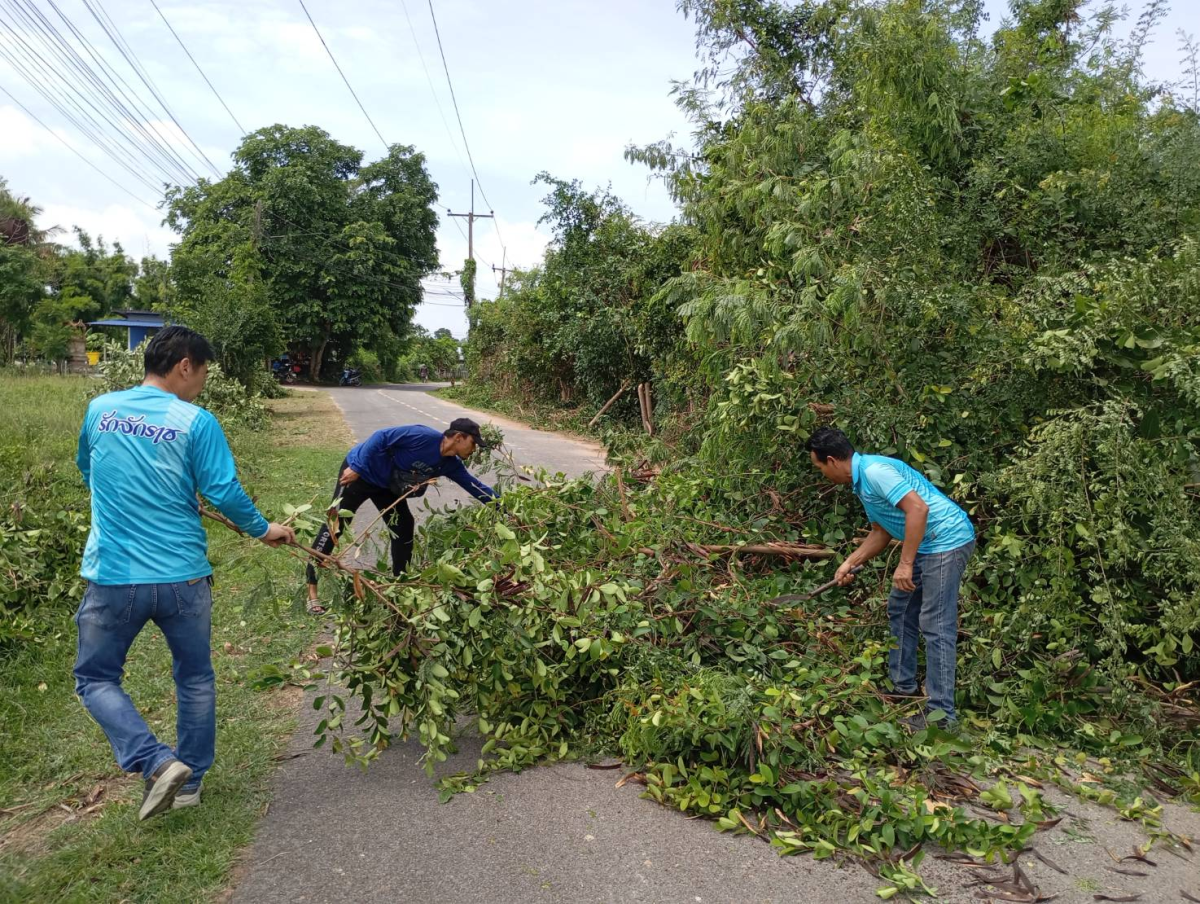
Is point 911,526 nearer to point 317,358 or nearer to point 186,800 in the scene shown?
point 186,800

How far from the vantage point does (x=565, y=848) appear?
3.11 metres

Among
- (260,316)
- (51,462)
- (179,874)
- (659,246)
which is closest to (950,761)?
(179,874)

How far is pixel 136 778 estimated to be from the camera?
3586 mm

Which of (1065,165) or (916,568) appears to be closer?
(916,568)

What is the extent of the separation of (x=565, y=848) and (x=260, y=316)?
68.0 feet

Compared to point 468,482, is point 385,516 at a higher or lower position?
lower

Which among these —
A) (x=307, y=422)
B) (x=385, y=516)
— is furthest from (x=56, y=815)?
(x=307, y=422)

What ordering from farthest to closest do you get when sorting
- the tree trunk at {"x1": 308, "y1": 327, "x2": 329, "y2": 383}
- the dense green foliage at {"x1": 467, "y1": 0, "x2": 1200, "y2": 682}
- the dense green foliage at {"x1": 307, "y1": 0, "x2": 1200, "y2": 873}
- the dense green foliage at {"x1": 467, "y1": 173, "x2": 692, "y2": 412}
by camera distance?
the tree trunk at {"x1": 308, "y1": 327, "x2": 329, "y2": 383} < the dense green foliage at {"x1": 467, "y1": 173, "x2": 692, "y2": 412} < the dense green foliage at {"x1": 467, "y1": 0, "x2": 1200, "y2": 682} < the dense green foliage at {"x1": 307, "y1": 0, "x2": 1200, "y2": 873}

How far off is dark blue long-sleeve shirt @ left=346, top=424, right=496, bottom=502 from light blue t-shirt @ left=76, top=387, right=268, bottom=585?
1.90 metres

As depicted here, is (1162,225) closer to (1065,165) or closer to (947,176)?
(1065,165)

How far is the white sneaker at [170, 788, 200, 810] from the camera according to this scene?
10.5ft

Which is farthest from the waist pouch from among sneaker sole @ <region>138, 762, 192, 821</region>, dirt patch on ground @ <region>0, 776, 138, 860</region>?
sneaker sole @ <region>138, 762, 192, 821</region>

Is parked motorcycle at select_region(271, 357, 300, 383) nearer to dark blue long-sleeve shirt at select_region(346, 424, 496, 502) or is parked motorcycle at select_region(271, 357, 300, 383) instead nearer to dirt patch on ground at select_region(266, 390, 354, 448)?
dirt patch on ground at select_region(266, 390, 354, 448)

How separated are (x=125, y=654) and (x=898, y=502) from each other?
3.40m
